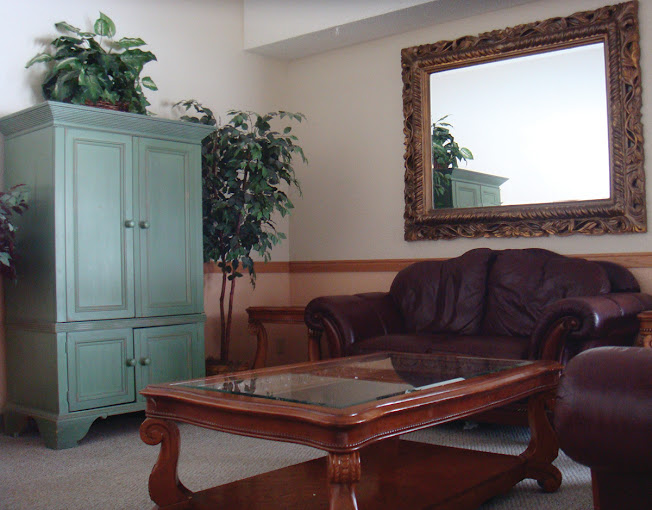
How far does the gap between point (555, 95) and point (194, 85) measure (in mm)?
2164

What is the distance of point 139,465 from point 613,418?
6.82ft

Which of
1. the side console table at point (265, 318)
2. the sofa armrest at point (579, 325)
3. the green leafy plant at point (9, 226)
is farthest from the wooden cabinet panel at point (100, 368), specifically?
the sofa armrest at point (579, 325)

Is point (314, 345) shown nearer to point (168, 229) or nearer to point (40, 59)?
point (168, 229)

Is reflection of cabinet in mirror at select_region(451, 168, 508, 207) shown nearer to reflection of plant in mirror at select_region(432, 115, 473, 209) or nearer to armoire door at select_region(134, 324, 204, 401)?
reflection of plant in mirror at select_region(432, 115, 473, 209)

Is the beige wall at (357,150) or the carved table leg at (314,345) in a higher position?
the beige wall at (357,150)

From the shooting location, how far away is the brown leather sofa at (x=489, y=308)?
10.0 ft

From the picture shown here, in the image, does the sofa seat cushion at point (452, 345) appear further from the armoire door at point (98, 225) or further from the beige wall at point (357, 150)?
the armoire door at point (98, 225)

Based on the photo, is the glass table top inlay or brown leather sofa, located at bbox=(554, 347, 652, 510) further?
the glass table top inlay

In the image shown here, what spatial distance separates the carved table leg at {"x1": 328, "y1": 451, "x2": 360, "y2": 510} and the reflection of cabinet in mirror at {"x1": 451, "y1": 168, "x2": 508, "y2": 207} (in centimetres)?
274

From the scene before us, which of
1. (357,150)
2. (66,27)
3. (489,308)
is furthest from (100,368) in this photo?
(357,150)

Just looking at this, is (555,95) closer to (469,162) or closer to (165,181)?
(469,162)

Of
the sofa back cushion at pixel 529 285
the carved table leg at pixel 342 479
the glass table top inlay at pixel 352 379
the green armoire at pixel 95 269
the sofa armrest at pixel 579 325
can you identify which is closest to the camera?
the carved table leg at pixel 342 479

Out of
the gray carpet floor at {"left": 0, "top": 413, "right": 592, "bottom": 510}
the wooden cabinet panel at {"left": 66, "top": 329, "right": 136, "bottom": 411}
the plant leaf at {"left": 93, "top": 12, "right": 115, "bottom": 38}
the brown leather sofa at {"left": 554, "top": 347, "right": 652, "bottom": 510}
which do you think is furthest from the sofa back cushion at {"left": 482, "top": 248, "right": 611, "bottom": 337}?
the plant leaf at {"left": 93, "top": 12, "right": 115, "bottom": 38}

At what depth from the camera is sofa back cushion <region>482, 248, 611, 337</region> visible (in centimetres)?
349
